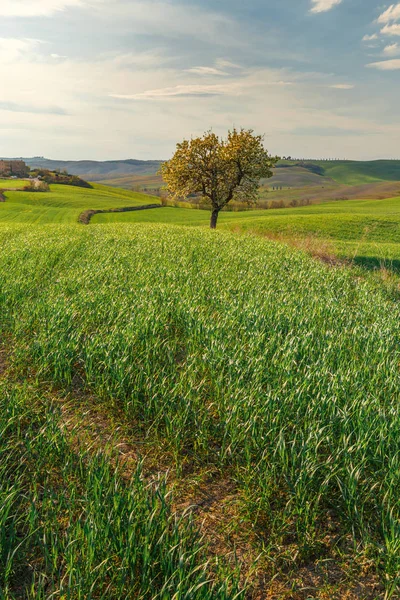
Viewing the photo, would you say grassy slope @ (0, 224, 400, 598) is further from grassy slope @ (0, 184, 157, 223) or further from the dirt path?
the dirt path

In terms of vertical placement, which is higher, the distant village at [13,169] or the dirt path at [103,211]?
the distant village at [13,169]

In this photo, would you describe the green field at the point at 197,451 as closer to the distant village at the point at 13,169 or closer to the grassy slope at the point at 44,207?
the grassy slope at the point at 44,207

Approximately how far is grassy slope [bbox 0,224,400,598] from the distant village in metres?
115

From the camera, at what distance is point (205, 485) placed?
393cm

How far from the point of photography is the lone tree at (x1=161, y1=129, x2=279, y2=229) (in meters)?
33.8

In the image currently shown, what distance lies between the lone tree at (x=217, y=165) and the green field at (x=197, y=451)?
90.2 ft

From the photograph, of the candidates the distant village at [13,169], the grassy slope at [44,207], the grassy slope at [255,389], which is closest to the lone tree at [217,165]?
the grassy slope at [44,207]

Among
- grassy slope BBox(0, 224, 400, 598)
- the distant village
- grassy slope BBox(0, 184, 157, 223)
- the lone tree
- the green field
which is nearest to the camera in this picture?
the green field

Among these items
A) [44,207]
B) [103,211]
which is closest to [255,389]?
[44,207]

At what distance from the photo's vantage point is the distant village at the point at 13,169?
108713 millimetres

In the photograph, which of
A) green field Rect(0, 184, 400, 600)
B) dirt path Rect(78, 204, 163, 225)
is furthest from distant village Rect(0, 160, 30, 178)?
green field Rect(0, 184, 400, 600)

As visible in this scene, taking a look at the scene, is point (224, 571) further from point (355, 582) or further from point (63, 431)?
point (63, 431)

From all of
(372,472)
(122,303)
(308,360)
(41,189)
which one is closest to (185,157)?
(122,303)

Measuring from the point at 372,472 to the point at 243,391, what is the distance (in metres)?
1.57
